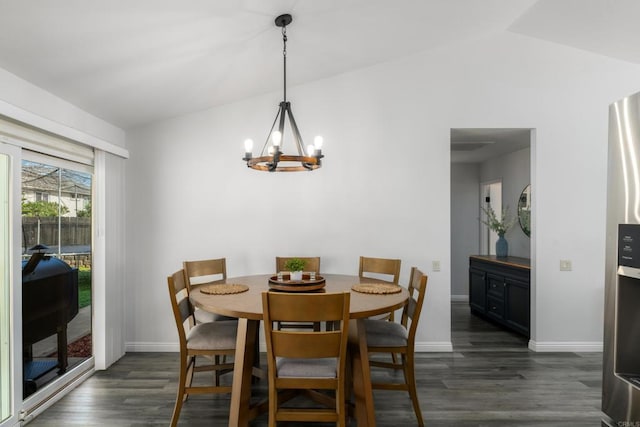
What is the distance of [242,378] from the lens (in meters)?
2.42

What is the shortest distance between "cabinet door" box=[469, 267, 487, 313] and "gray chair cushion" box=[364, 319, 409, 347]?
2.71 metres

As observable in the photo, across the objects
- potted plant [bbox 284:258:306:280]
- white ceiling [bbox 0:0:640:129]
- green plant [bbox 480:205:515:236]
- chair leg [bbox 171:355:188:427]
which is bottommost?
chair leg [bbox 171:355:188:427]

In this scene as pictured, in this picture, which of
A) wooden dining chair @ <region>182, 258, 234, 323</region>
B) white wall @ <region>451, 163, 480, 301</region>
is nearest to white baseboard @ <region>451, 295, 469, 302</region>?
white wall @ <region>451, 163, 480, 301</region>

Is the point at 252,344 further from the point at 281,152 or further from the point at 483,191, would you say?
the point at 483,191

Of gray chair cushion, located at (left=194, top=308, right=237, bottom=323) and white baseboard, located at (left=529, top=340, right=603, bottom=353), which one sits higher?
gray chair cushion, located at (left=194, top=308, right=237, bottom=323)

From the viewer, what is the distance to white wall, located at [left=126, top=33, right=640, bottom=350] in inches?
159

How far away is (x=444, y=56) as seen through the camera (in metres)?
4.07

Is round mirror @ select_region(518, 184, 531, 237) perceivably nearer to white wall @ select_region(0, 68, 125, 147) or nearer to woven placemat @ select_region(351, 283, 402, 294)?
woven placemat @ select_region(351, 283, 402, 294)

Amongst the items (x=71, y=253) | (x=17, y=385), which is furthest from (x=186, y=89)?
(x=17, y=385)

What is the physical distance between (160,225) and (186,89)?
56.6 inches

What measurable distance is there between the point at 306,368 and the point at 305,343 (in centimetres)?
25

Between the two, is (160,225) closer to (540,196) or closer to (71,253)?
(71,253)

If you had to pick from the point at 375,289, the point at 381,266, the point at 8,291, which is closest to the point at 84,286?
the point at 8,291

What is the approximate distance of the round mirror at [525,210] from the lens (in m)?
5.11
